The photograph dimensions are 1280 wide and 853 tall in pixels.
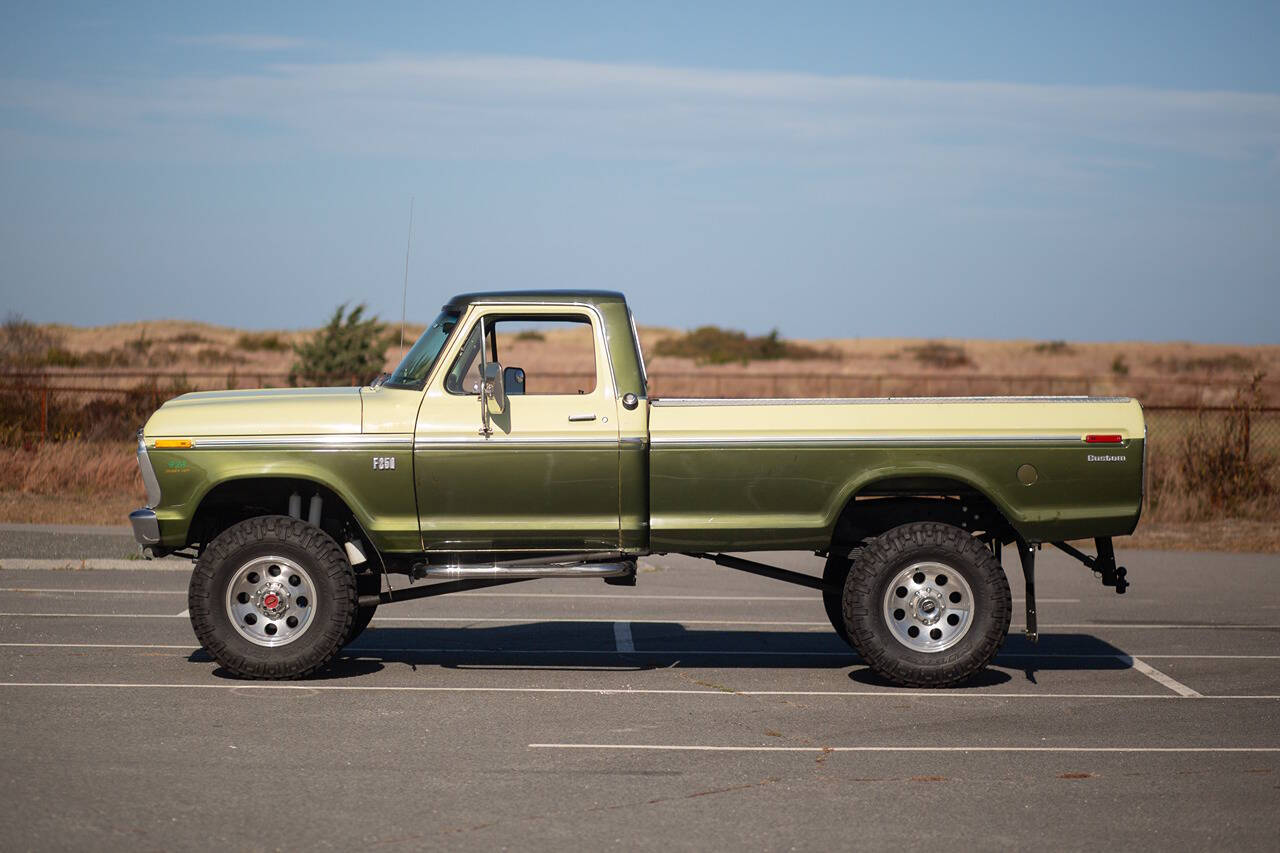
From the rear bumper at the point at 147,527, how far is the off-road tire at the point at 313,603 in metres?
0.36

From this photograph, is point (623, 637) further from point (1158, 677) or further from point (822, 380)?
point (822, 380)

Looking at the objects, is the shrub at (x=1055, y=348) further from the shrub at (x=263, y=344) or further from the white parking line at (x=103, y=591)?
the white parking line at (x=103, y=591)

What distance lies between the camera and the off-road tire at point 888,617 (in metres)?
9.34

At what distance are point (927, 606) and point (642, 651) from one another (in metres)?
2.32

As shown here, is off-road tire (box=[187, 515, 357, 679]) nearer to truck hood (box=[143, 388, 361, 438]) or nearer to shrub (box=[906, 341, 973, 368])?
truck hood (box=[143, 388, 361, 438])

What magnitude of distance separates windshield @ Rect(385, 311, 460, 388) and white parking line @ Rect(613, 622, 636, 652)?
2.59 meters

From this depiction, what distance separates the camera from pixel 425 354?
9.89 m

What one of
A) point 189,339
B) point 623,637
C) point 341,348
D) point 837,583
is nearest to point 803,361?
point 189,339

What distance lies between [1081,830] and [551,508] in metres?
4.19

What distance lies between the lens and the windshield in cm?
980

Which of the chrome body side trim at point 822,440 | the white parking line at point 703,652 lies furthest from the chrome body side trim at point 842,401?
the white parking line at point 703,652

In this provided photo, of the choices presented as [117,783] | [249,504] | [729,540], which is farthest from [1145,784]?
[249,504]

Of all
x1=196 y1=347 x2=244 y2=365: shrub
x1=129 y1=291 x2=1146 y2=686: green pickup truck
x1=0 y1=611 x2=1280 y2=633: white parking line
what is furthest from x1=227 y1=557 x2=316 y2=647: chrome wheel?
x1=196 y1=347 x2=244 y2=365: shrub

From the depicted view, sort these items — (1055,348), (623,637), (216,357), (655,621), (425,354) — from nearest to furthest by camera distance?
(425,354) → (623,637) → (655,621) → (216,357) → (1055,348)
